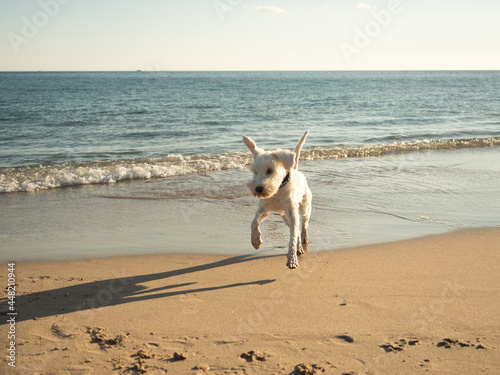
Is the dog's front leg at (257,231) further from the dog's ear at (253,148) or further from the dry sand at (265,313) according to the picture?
the dog's ear at (253,148)

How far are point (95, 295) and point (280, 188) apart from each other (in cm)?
220

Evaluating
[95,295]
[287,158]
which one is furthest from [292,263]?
[95,295]

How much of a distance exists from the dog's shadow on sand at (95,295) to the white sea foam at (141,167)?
5196 millimetres

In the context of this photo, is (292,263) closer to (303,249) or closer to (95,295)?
(303,249)

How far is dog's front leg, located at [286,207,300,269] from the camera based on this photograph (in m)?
4.52

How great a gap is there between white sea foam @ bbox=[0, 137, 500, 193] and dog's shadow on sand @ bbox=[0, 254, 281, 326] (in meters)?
5.20

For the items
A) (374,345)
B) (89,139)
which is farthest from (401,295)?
(89,139)

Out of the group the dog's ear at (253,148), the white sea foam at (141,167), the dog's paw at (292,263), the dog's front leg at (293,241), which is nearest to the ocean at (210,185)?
the white sea foam at (141,167)

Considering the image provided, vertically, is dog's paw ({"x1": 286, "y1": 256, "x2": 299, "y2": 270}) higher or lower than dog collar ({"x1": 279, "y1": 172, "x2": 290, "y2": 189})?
lower

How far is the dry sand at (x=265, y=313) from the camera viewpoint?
10.5ft

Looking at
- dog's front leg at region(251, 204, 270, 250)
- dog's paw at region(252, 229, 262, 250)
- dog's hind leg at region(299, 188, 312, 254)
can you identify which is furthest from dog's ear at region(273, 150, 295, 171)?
dog's hind leg at region(299, 188, 312, 254)

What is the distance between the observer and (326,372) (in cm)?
306

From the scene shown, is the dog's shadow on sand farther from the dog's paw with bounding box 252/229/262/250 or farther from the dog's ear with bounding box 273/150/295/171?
the dog's ear with bounding box 273/150/295/171

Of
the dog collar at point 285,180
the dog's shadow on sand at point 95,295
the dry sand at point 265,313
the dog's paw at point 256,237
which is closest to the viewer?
the dry sand at point 265,313
